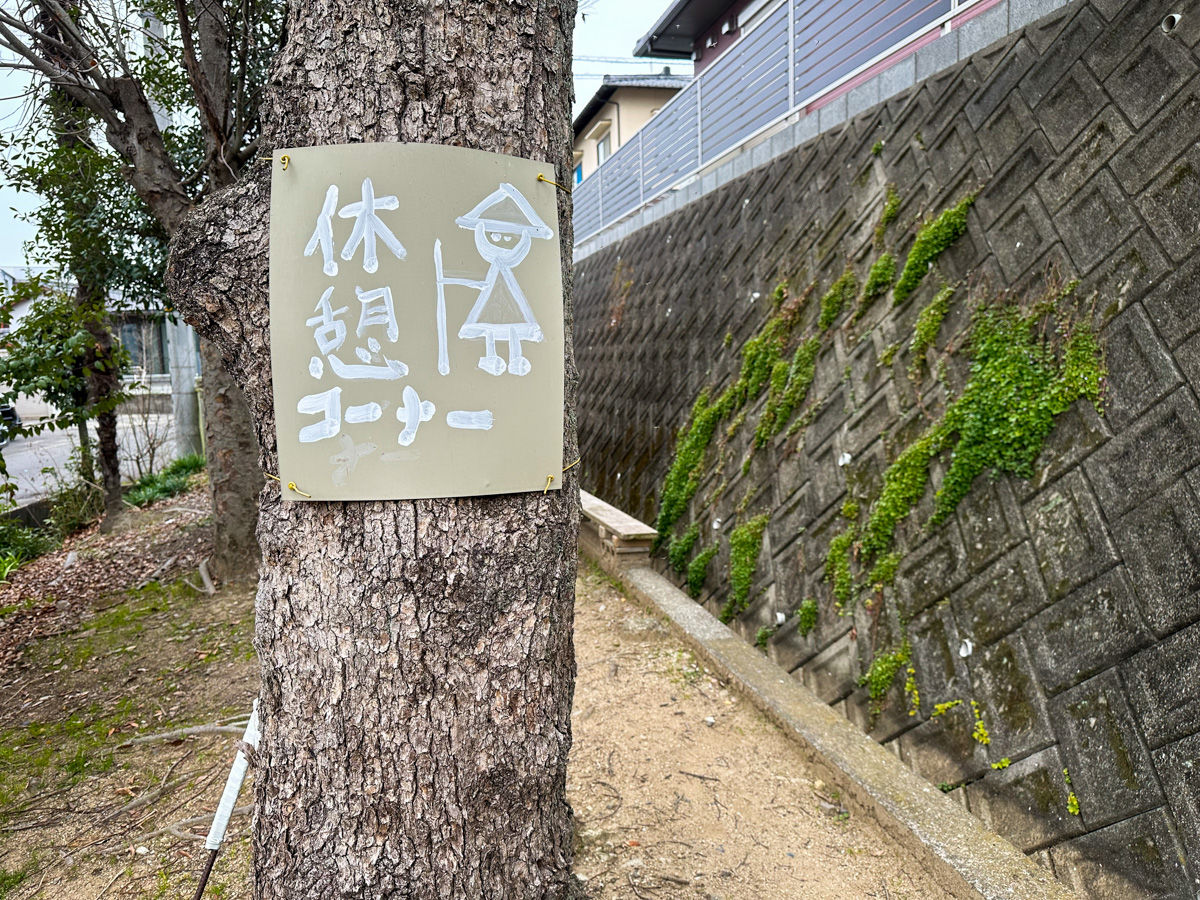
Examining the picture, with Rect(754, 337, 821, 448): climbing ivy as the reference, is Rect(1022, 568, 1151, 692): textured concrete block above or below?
below

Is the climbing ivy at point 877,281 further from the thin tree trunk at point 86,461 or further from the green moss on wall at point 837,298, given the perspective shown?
the thin tree trunk at point 86,461

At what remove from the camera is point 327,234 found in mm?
1299

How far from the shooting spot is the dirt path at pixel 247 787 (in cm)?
Answer: 213

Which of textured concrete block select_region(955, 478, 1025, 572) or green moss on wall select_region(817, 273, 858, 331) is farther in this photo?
green moss on wall select_region(817, 273, 858, 331)

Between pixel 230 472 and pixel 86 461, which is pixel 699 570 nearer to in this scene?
pixel 230 472

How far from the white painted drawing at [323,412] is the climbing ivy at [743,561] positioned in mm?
2910

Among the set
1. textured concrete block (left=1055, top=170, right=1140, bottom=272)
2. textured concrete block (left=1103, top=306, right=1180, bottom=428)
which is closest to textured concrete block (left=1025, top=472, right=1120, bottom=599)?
textured concrete block (left=1103, top=306, right=1180, bottom=428)

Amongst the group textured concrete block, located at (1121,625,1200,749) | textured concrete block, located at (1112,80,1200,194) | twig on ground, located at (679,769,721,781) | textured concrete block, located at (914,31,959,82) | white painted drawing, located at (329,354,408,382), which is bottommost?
twig on ground, located at (679,769,721,781)

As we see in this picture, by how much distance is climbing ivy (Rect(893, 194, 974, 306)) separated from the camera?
2.96 m

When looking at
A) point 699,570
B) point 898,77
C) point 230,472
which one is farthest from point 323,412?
point 230,472

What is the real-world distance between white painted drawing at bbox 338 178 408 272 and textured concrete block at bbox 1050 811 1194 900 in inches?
90.9

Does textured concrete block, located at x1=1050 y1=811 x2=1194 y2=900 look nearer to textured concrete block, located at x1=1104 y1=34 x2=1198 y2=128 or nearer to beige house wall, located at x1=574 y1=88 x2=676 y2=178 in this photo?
textured concrete block, located at x1=1104 y1=34 x2=1198 y2=128

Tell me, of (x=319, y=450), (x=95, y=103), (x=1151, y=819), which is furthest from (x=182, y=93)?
(x=1151, y=819)

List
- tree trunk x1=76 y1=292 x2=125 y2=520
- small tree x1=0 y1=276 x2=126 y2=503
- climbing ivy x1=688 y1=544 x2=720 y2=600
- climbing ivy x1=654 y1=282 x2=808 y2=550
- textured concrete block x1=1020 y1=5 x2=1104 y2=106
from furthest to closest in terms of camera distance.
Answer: tree trunk x1=76 y1=292 x2=125 y2=520 → small tree x1=0 y1=276 x2=126 y2=503 → climbing ivy x1=688 y1=544 x2=720 y2=600 → climbing ivy x1=654 y1=282 x2=808 y2=550 → textured concrete block x1=1020 y1=5 x2=1104 y2=106
